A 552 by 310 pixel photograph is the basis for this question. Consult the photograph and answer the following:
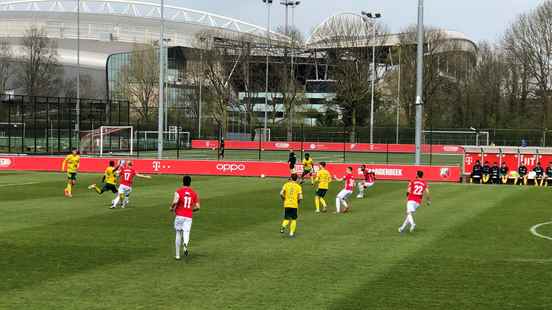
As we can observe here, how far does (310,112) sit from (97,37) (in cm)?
5833

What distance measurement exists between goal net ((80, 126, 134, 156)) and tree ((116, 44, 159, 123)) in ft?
81.1

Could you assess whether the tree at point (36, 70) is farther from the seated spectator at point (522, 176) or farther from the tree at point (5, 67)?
the seated spectator at point (522, 176)

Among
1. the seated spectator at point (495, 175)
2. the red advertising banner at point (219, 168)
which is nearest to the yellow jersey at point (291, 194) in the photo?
the red advertising banner at point (219, 168)

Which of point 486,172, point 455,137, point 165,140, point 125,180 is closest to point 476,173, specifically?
point 486,172

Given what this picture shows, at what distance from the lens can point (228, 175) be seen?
42.9 metres

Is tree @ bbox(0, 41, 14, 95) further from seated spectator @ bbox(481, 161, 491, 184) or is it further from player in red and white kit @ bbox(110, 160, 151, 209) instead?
player in red and white kit @ bbox(110, 160, 151, 209)

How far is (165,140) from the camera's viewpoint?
78250 millimetres

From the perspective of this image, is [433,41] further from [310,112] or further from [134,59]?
[134,59]

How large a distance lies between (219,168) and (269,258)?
28.7 m

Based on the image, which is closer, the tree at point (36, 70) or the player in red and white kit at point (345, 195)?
the player in red and white kit at point (345, 195)

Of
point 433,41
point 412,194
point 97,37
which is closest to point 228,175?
point 412,194

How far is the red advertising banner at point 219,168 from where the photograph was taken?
133ft

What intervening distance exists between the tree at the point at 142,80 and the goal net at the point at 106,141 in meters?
24.7

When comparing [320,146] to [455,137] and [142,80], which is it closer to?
[455,137]
